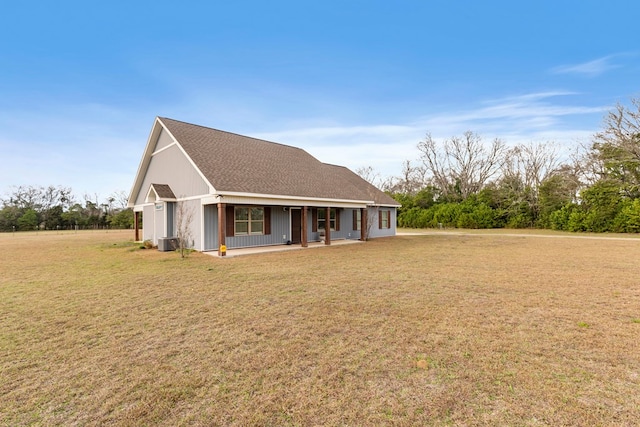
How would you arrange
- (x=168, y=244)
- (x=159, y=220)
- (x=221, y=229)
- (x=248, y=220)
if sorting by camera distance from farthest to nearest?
(x=159, y=220) < (x=248, y=220) < (x=168, y=244) < (x=221, y=229)

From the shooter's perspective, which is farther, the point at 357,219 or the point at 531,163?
the point at 531,163

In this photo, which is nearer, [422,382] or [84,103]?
[422,382]

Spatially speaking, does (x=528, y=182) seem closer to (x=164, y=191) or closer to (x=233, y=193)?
(x=233, y=193)

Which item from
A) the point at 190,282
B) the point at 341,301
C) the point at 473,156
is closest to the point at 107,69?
the point at 190,282

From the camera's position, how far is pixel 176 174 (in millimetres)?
13875

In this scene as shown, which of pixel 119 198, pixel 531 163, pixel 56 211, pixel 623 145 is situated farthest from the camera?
pixel 119 198

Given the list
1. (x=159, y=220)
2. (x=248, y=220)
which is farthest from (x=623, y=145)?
(x=159, y=220)

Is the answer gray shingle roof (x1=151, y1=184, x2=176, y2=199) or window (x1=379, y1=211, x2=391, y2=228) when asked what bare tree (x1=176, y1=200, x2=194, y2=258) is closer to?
gray shingle roof (x1=151, y1=184, x2=176, y2=199)

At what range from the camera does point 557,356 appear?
3.27 meters

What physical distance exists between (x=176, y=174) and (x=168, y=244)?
3.25 meters

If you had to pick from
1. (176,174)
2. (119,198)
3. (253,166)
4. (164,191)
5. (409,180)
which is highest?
(409,180)

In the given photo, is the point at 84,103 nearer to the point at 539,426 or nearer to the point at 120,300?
the point at 120,300

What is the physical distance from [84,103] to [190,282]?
55.4 ft

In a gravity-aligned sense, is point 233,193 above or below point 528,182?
below
